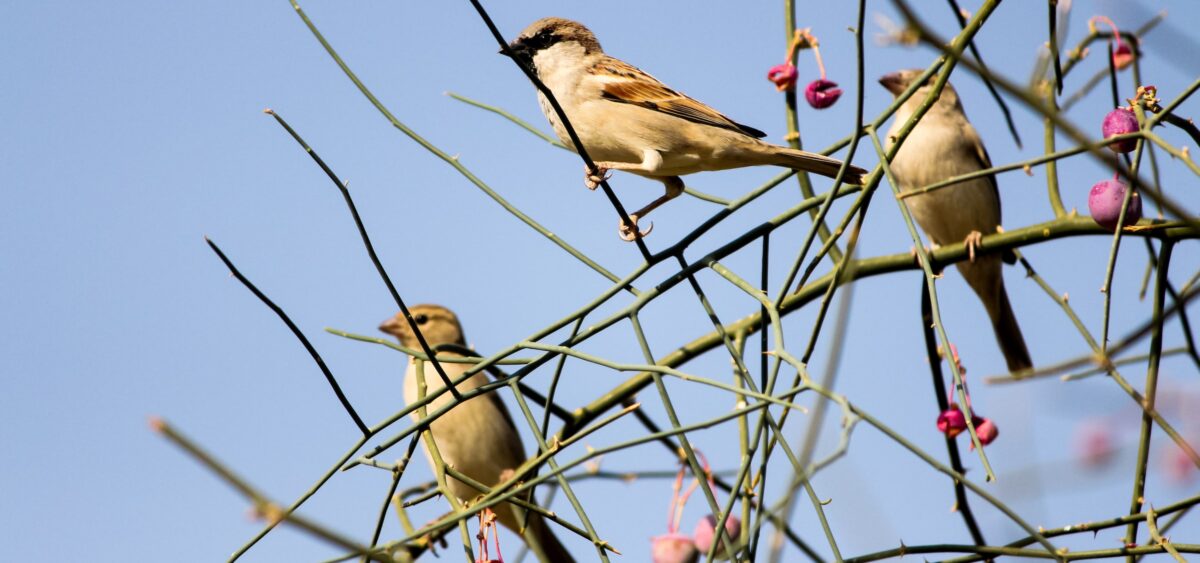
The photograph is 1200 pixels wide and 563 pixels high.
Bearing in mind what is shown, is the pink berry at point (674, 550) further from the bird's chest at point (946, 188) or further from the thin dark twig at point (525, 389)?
the bird's chest at point (946, 188)

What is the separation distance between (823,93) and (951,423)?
126 cm

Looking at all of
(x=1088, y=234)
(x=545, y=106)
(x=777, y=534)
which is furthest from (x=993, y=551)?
(x=545, y=106)

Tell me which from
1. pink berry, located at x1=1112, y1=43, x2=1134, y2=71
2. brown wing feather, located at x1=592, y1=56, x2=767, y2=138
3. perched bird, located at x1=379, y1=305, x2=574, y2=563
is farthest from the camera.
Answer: perched bird, located at x1=379, y1=305, x2=574, y2=563


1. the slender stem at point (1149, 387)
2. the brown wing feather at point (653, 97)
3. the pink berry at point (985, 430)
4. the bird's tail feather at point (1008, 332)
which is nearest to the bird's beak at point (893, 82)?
the bird's tail feather at point (1008, 332)

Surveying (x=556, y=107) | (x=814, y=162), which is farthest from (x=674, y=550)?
(x=814, y=162)

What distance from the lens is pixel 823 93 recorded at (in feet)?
13.2

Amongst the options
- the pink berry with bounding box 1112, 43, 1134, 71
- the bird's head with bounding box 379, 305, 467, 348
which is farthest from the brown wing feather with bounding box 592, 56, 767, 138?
the bird's head with bounding box 379, 305, 467, 348

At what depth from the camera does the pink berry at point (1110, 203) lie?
8.13ft

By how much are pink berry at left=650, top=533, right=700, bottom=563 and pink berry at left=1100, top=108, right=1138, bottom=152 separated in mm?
1200

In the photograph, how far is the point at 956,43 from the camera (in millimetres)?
2057

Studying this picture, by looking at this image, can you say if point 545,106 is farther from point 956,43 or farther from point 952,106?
point 952,106

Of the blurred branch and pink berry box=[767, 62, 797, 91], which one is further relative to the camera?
pink berry box=[767, 62, 797, 91]

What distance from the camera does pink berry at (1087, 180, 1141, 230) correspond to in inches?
97.6

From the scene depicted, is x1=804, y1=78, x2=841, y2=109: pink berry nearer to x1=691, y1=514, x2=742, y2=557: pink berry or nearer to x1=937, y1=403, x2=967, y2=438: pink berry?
x1=937, y1=403, x2=967, y2=438: pink berry
